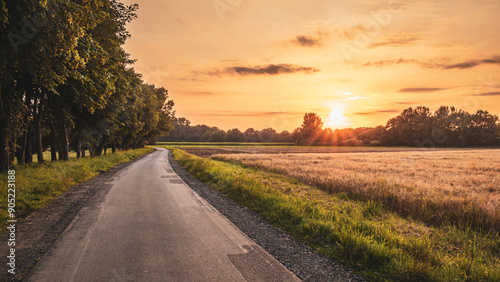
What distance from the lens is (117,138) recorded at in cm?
3691

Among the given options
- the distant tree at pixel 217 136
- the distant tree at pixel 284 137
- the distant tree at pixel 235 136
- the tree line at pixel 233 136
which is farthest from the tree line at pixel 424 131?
the distant tree at pixel 217 136

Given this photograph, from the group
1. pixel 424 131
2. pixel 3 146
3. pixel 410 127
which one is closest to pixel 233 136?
pixel 410 127

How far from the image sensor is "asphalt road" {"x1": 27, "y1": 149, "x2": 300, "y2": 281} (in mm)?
4336

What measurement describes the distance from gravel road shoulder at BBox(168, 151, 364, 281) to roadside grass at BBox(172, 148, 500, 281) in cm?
26

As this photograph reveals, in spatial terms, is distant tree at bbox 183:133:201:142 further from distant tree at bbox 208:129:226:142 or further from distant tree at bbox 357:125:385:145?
distant tree at bbox 357:125:385:145

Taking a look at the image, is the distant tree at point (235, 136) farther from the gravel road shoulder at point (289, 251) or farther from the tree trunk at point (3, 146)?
the gravel road shoulder at point (289, 251)

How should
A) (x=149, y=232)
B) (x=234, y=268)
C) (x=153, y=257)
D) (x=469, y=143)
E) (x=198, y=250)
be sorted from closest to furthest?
(x=234, y=268), (x=153, y=257), (x=198, y=250), (x=149, y=232), (x=469, y=143)

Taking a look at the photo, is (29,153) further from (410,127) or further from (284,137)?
(284,137)

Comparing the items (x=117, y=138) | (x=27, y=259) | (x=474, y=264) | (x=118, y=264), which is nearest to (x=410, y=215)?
(x=474, y=264)

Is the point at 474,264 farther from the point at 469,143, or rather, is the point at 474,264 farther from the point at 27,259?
the point at 469,143

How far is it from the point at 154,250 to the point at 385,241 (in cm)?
496

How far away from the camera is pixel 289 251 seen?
18.3 feet

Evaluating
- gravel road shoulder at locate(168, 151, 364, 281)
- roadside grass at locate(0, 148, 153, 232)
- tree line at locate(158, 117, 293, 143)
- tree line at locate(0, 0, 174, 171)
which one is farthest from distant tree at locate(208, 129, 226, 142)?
gravel road shoulder at locate(168, 151, 364, 281)

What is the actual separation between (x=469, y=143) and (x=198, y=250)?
133 m
